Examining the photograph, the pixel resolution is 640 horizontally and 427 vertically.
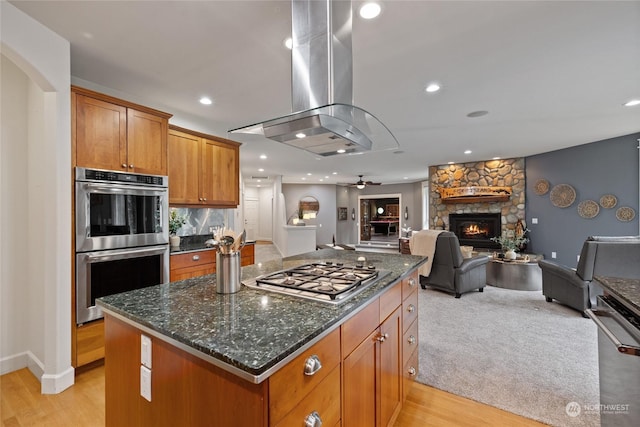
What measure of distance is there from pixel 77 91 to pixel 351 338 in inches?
108

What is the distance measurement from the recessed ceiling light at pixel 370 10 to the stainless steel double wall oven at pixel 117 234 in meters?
2.27

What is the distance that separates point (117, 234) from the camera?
8.03 feet

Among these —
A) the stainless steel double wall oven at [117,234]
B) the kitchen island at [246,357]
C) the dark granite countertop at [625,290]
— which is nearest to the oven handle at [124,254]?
the stainless steel double wall oven at [117,234]

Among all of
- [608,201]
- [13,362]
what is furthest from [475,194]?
[13,362]

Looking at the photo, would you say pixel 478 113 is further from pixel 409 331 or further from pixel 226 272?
pixel 226 272

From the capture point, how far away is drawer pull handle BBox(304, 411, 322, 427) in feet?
3.05

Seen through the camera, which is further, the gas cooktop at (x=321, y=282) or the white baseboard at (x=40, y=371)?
the white baseboard at (x=40, y=371)

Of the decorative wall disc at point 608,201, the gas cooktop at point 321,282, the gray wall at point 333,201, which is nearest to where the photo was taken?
the gas cooktop at point 321,282

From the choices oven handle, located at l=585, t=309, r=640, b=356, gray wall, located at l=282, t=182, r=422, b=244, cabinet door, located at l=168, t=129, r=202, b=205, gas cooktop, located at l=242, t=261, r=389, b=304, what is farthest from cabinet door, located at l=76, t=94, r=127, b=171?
gray wall, located at l=282, t=182, r=422, b=244

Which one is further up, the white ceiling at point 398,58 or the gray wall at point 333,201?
the white ceiling at point 398,58

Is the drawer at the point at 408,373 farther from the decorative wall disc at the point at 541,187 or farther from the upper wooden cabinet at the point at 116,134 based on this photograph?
the decorative wall disc at the point at 541,187

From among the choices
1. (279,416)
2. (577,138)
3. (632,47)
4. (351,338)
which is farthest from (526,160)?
(279,416)

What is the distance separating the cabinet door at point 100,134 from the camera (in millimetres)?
2260

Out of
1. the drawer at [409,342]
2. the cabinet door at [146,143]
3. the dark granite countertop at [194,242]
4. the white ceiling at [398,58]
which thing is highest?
the white ceiling at [398,58]
